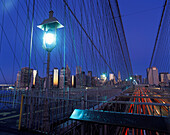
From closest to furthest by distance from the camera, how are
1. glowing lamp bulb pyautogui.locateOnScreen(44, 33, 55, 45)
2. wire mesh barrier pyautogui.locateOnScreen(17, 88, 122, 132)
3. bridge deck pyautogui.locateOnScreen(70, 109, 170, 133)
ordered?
bridge deck pyautogui.locateOnScreen(70, 109, 170, 133) < wire mesh barrier pyautogui.locateOnScreen(17, 88, 122, 132) < glowing lamp bulb pyautogui.locateOnScreen(44, 33, 55, 45)

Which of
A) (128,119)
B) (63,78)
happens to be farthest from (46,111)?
(63,78)

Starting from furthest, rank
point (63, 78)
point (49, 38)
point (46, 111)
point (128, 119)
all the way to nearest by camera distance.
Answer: point (63, 78) → point (49, 38) → point (46, 111) → point (128, 119)

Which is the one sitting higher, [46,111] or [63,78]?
[63,78]

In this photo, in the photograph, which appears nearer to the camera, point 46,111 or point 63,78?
point 46,111

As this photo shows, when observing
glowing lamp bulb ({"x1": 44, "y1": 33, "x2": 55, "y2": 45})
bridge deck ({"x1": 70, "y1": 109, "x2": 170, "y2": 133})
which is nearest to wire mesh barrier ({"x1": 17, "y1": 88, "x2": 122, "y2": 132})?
bridge deck ({"x1": 70, "y1": 109, "x2": 170, "y2": 133})

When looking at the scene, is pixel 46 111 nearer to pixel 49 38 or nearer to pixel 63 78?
pixel 49 38

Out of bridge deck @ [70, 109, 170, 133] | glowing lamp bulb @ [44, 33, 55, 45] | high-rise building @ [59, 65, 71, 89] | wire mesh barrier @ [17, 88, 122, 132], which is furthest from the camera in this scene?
high-rise building @ [59, 65, 71, 89]

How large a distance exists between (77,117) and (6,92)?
10.3m

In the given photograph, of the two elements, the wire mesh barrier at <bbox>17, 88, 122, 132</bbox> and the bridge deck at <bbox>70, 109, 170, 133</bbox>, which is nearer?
the bridge deck at <bbox>70, 109, 170, 133</bbox>

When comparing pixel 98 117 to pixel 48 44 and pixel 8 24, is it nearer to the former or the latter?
pixel 48 44

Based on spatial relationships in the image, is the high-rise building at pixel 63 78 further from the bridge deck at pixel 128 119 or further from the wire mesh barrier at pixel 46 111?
the bridge deck at pixel 128 119

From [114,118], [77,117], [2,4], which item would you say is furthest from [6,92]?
[114,118]

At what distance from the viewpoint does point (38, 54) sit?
7.68 metres

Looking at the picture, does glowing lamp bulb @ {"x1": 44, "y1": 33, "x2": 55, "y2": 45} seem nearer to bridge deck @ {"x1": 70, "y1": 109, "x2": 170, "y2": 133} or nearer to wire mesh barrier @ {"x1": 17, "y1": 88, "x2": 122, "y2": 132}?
wire mesh barrier @ {"x1": 17, "y1": 88, "x2": 122, "y2": 132}
